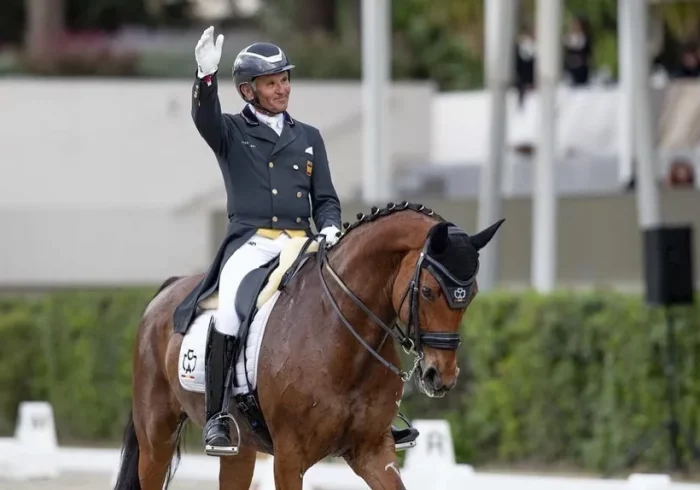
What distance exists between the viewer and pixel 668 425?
1466 centimetres

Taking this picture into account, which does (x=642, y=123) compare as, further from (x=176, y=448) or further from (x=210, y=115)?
(x=210, y=115)

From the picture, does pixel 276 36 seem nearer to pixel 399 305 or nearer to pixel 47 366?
pixel 47 366

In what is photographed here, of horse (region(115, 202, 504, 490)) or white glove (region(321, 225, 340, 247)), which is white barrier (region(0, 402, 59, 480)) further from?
white glove (region(321, 225, 340, 247))

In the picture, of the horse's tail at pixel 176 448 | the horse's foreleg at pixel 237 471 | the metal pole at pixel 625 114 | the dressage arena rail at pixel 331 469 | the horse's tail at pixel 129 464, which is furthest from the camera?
the metal pole at pixel 625 114

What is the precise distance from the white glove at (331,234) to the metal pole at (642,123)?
8853mm

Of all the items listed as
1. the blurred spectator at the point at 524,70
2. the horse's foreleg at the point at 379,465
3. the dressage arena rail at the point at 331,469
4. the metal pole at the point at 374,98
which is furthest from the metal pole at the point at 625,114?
the horse's foreleg at the point at 379,465

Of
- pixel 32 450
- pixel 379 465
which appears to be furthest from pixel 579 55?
pixel 379 465

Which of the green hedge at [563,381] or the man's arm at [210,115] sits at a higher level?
the man's arm at [210,115]

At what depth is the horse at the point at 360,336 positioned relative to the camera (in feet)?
24.8

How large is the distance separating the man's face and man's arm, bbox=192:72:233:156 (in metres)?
0.22

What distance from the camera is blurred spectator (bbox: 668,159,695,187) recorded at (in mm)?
19953

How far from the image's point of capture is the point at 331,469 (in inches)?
541

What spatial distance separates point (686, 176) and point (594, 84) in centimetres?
550

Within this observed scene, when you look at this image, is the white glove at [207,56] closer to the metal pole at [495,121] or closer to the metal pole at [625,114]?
the metal pole at [495,121]
